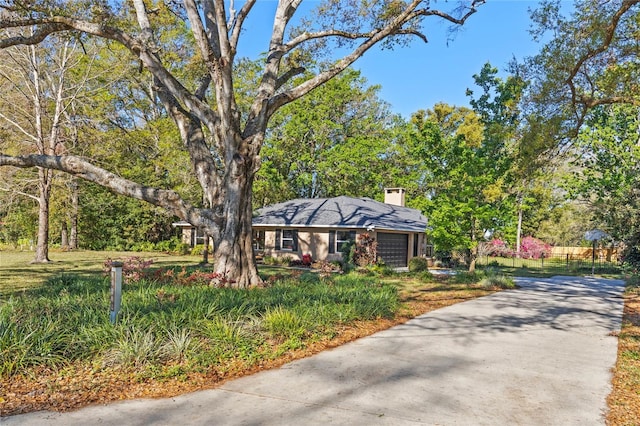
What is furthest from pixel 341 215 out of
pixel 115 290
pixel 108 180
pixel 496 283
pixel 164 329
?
pixel 164 329

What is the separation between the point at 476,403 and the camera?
475 cm

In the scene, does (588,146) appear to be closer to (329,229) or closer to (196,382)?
(329,229)

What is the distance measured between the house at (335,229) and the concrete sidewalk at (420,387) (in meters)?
14.8

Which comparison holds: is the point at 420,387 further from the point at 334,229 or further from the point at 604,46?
the point at 334,229

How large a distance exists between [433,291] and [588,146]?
17.4 meters

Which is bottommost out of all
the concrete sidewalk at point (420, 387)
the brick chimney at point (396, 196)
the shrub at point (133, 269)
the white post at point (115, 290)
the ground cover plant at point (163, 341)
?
the concrete sidewalk at point (420, 387)

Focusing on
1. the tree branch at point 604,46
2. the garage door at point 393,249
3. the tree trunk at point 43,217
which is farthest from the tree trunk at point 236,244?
the garage door at point 393,249

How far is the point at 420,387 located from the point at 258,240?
80.2 ft

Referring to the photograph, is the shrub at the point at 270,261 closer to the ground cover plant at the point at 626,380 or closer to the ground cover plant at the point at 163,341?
the ground cover plant at the point at 163,341

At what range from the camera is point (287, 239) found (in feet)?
84.9

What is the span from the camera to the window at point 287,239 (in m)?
25.6

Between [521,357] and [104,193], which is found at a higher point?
[104,193]

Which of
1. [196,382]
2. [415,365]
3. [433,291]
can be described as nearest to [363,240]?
[433,291]

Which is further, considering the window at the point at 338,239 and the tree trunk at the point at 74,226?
the tree trunk at the point at 74,226
